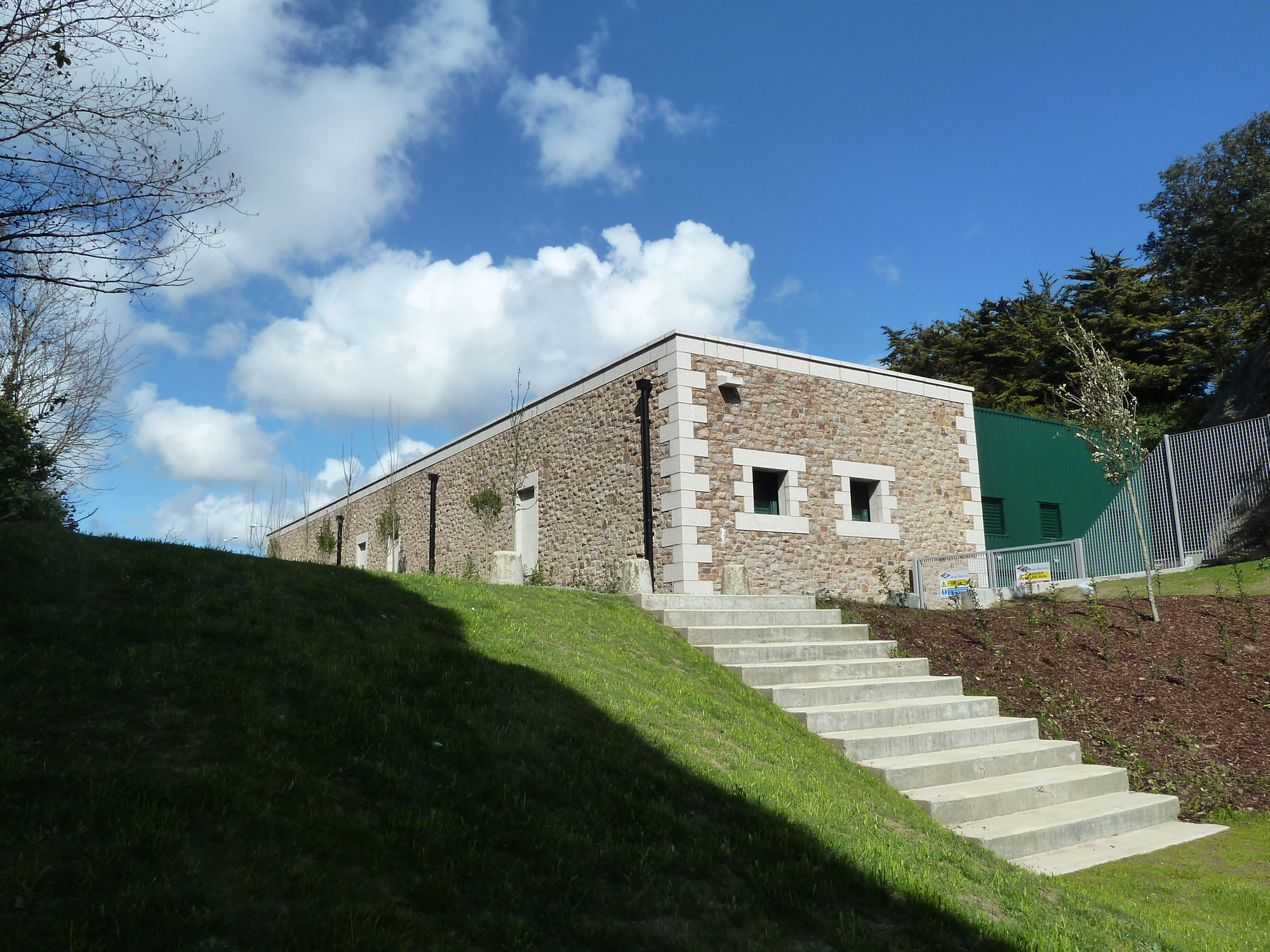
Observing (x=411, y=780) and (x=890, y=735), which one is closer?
(x=411, y=780)

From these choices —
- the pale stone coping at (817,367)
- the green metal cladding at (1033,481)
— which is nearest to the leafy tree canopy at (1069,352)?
the green metal cladding at (1033,481)

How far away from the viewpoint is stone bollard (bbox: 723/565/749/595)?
38.7 feet

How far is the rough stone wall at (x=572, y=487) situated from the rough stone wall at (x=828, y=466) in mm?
989

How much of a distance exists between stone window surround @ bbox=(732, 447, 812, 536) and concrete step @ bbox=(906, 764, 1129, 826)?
7.01 meters

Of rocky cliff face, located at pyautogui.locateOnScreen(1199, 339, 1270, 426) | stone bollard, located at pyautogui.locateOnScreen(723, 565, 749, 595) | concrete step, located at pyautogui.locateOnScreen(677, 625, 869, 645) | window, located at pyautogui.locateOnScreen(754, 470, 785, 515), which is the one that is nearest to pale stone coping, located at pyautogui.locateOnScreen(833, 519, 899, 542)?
window, located at pyautogui.locateOnScreen(754, 470, 785, 515)

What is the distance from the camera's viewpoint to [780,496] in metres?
14.8

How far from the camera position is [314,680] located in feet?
16.0

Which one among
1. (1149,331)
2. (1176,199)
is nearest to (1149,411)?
(1149,331)

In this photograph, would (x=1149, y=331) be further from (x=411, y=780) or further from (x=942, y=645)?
(x=411, y=780)

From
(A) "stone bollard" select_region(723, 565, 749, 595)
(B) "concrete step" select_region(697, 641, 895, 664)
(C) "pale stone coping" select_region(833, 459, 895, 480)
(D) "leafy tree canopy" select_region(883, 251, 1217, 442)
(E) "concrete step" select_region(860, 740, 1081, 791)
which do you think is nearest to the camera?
(E) "concrete step" select_region(860, 740, 1081, 791)

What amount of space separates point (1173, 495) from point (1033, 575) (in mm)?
8102

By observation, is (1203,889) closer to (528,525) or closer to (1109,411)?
(1109,411)

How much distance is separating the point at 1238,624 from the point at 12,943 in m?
12.6

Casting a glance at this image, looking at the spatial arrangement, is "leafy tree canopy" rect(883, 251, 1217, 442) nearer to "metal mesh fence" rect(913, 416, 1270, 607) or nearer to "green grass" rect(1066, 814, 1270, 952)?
"metal mesh fence" rect(913, 416, 1270, 607)
